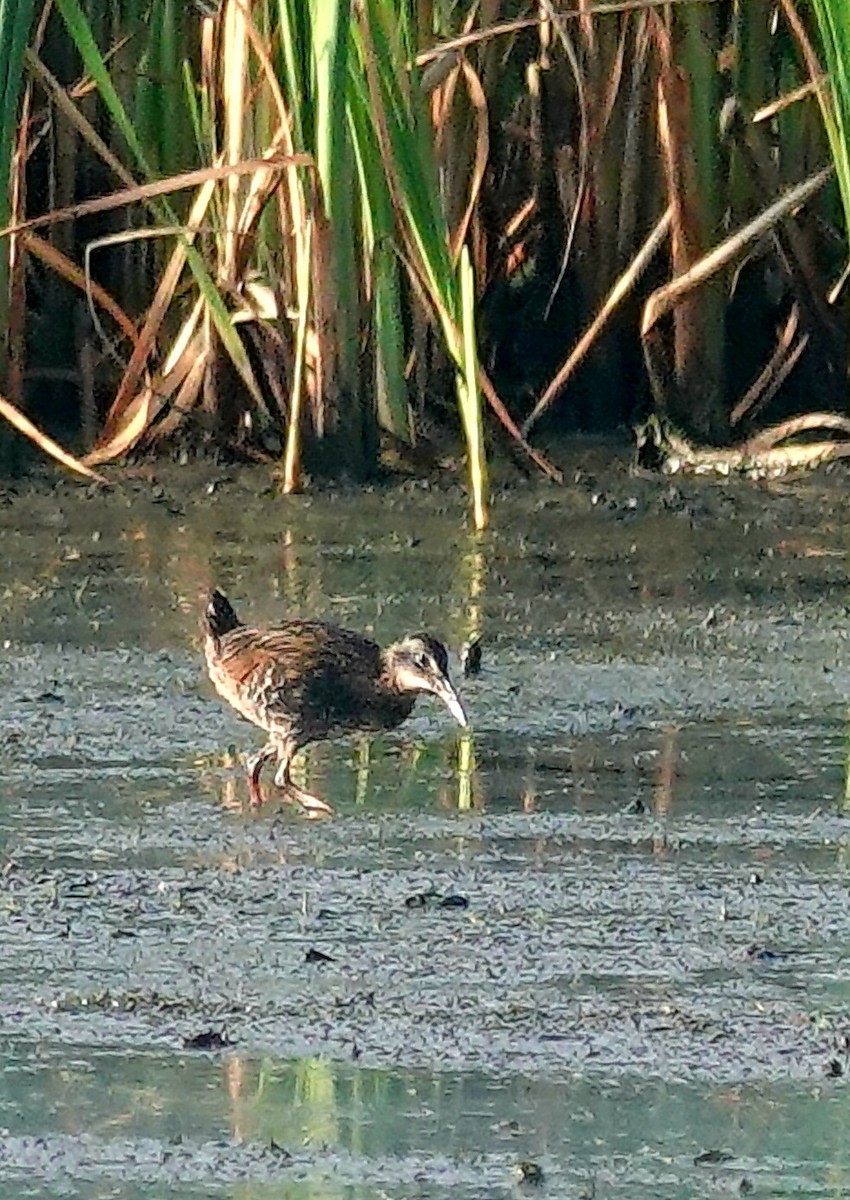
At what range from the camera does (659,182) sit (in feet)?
27.5

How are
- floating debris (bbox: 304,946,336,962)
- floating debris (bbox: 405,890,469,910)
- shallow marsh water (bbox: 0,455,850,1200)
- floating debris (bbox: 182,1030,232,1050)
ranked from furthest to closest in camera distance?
floating debris (bbox: 405,890,469,910), floating debris (bbox: 304,946,336,962), floating debris (bbox: 182,1030,232,1050), shallow marsh water (bbox: 0,455,850,1200)

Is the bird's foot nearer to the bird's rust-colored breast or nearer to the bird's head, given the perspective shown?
the bird's rust-colored breast

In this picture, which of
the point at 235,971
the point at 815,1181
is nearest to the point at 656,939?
the point at 235,971

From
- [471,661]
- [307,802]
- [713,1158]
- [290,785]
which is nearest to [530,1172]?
[713,1158]

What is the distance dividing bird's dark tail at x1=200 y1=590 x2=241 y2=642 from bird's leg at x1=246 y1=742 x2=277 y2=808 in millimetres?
553

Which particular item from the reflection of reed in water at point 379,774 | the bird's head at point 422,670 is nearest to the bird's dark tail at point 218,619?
the reflection of reed in water at point 379,774

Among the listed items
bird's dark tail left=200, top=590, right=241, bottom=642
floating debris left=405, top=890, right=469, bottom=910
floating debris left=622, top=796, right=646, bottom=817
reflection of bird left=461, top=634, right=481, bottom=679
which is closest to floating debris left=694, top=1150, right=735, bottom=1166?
floating debris left=405, top=890, right=469, bottom=910

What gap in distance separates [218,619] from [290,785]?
2.49 ft

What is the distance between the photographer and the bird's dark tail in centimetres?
591

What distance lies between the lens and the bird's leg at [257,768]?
5207 mm

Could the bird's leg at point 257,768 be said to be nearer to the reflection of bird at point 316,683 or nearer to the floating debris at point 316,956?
the reflection of bird at point 316,683

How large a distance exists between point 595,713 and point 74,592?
5.08 feet

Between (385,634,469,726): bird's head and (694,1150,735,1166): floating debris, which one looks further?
(385,634,469,726): bird's head

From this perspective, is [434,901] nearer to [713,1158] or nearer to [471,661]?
[713,1158]
